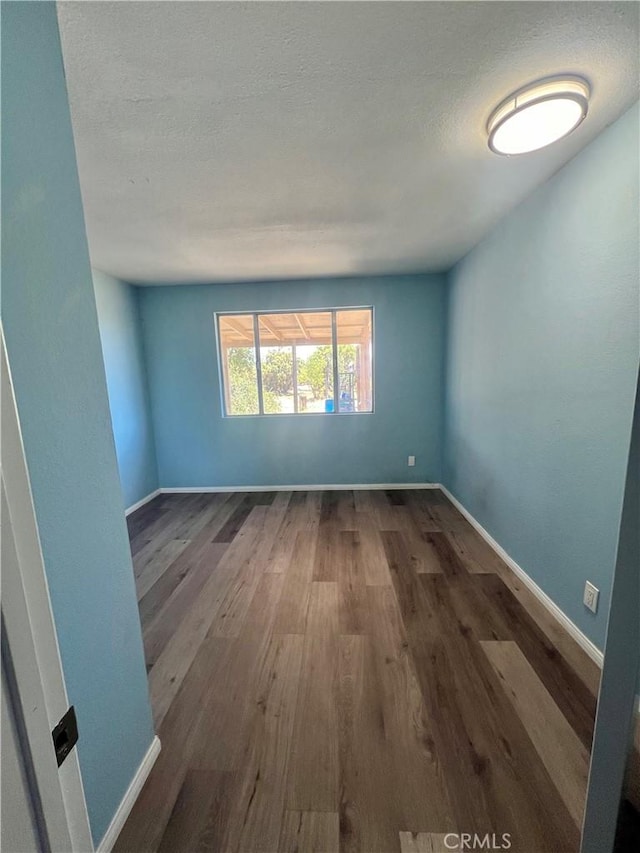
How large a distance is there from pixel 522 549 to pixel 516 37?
252 centimetres

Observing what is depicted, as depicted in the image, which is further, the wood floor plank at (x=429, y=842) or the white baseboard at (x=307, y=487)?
the white baseboard at (x=307, y=487)

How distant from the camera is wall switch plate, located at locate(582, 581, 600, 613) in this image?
1.56 metres

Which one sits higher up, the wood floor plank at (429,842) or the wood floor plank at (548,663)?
the wood floor plank at (548,663)

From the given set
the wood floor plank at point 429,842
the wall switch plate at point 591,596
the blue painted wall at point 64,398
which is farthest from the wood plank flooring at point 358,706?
the blue painted wall at point 64,398

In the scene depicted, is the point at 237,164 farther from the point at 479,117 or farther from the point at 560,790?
the point at 560,790

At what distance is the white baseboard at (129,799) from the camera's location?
971 mm

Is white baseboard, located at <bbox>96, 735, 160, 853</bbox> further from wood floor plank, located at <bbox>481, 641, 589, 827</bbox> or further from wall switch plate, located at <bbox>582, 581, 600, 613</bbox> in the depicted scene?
wall switch plate, located at <bbox>582, 581, 600, 613</bbox>

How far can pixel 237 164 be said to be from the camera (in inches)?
63.5

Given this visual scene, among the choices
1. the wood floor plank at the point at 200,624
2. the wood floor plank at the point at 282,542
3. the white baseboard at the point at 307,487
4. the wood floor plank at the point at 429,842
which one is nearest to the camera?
the wood floor plank at the point at 429,842

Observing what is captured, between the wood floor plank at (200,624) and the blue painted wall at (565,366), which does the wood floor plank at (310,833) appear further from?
the blue painted wall at (565,366)

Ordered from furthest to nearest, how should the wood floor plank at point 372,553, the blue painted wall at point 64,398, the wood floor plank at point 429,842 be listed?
the wood floor plank at point 372,553 → the wood floor plank at point 429,842 → the blue painted wall at point 64,398

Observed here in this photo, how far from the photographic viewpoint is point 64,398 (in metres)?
0.86

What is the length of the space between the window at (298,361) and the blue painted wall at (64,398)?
3.02 meters

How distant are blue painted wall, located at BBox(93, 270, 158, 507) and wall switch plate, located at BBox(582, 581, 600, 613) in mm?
3823
